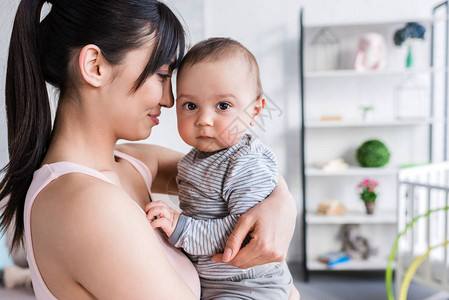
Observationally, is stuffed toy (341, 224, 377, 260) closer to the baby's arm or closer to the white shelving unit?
the white shelving unit

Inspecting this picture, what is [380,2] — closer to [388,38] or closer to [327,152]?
[388,38]

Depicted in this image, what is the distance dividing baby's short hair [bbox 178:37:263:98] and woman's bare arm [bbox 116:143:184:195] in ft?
0.96

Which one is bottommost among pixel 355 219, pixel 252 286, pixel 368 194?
pixel 355 219

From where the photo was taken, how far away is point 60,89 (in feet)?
2.56

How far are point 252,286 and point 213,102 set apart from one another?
1.27 feet

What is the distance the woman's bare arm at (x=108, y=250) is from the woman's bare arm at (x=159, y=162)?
459mm

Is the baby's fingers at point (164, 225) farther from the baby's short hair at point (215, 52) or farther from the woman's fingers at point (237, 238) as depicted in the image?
the baby's short hair at point (215, 52)

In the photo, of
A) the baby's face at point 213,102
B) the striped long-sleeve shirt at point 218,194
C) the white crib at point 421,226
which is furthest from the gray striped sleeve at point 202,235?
the white crib at point 421,226

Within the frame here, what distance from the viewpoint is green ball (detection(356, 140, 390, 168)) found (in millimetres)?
3230

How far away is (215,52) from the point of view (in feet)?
2.89

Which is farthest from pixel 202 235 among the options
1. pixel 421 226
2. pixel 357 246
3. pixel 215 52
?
pixel 357 246

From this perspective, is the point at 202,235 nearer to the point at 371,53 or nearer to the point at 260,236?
the point at 260,236

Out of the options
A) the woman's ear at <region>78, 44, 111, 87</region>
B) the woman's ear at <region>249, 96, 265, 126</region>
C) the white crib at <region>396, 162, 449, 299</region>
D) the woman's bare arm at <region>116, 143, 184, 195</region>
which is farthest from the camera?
the white crib at <region>396, 162, 449, 299</region>

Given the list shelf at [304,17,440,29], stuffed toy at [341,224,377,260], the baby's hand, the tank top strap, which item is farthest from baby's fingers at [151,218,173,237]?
stuffed toy at [341,224,377,260]
